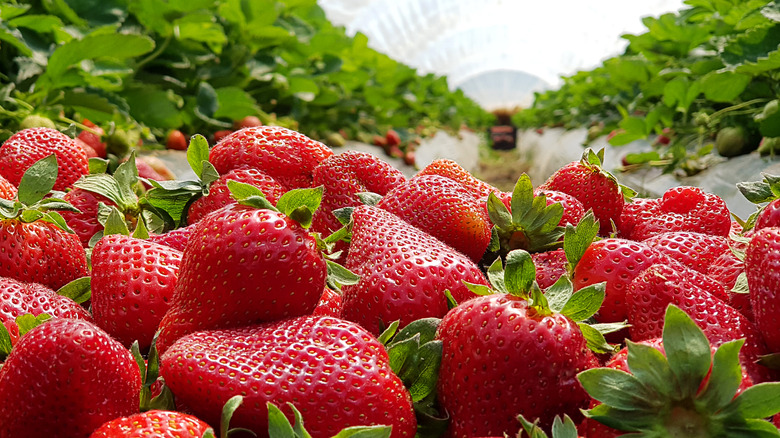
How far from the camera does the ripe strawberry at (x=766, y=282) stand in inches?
21.7

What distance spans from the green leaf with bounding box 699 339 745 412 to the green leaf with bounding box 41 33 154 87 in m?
2.63

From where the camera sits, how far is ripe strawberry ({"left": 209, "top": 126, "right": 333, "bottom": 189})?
937mm

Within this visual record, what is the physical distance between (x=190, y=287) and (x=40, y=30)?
8.91 ft

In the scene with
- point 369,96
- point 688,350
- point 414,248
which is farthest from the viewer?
point 369,96

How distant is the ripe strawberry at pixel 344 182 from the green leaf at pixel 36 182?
0.31 meters

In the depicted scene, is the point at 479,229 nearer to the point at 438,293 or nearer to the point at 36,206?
the point at 438,293

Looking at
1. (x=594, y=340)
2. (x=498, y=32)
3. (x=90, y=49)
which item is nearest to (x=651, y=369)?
(x=594, y=340)

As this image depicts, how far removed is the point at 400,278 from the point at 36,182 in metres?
0.48

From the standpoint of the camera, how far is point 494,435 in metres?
0.56

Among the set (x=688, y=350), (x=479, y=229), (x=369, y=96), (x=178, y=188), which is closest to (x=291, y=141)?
(x=178, y=188)

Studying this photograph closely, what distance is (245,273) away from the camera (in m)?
0.61

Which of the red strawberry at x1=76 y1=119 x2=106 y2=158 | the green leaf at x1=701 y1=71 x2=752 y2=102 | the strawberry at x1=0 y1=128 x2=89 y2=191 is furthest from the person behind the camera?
the green leaf at x1=701 y1=71 x2=752 y2=102

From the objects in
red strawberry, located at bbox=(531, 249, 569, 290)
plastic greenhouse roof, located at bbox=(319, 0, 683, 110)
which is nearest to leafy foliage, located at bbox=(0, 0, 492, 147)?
red strawberry, located at bbox=(531, 249, 569, 290)

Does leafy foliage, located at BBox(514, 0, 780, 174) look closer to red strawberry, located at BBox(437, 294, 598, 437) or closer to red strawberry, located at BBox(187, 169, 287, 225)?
red strawberry, located at BBox(187, 169, 287, 225)
